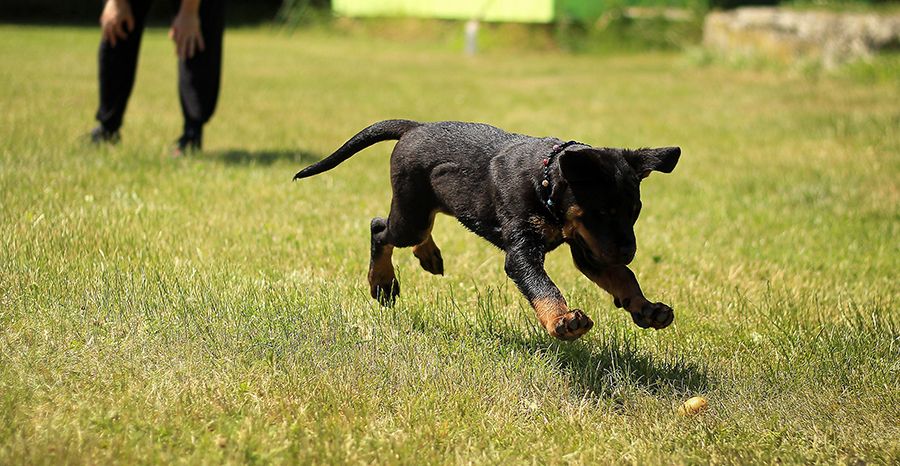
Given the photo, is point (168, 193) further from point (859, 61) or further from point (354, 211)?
point (859, 61)

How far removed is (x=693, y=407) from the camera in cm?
370

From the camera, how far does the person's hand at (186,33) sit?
7.73m

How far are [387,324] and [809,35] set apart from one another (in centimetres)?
1353

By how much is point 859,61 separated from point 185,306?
510 inches

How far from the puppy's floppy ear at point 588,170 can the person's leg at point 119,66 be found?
539 centimetres

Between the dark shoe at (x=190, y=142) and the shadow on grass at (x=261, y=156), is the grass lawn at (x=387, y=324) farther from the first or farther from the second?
the dark shoe at (x=190, y=142)

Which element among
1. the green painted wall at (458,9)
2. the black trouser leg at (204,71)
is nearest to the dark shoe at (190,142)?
the black trouser leg at (204,71)

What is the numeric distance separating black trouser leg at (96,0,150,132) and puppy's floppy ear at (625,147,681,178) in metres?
5.30

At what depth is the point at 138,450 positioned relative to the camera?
10.1 ft

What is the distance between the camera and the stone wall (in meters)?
15.2

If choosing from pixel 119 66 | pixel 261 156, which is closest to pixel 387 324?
pixel 261 156

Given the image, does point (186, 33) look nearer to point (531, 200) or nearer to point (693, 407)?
point (531, 200)

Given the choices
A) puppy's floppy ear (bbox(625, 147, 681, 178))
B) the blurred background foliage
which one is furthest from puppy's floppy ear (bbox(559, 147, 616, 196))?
the blurred background foliage

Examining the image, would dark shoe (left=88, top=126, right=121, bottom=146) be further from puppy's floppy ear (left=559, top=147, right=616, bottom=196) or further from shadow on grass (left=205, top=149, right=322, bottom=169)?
puppy's floppy ear (left=559, top=147, right=616, bottom=196)
